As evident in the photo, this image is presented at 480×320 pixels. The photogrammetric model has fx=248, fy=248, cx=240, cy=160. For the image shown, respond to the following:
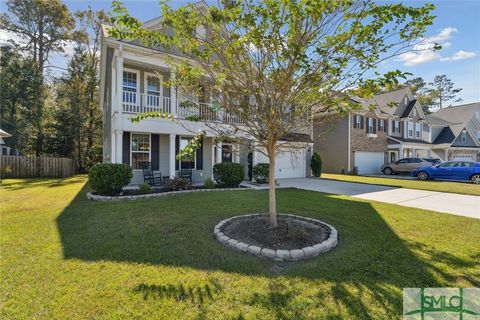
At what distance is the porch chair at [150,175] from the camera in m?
11.6

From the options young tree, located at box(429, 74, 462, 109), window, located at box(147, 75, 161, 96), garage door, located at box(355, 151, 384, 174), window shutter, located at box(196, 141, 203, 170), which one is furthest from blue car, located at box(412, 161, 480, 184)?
young tree, located at box(429, 74, 462, 109)

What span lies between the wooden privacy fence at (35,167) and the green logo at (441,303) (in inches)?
838

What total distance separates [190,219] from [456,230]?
625 cm

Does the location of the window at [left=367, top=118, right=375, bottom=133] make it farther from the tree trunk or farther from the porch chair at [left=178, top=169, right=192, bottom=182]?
the tree trunk

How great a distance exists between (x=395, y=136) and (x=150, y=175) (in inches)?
1030

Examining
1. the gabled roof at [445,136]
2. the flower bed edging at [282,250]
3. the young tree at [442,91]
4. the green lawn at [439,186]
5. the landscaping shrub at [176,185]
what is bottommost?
the flower bed edging at [282,250]

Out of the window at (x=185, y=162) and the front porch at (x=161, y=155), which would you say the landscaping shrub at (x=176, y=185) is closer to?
the front porch at (x=161, y=155)

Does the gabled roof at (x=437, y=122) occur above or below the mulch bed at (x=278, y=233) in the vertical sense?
above

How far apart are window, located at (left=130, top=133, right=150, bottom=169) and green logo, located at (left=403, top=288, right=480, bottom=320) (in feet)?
38.8

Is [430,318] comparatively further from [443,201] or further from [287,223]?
[443,201]

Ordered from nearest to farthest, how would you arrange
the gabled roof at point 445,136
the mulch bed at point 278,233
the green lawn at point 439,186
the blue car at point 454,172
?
the mulch bed at point 278,233 → the green lawn at point 439,186 → the blue car at point 454,172 → the gabled roof at point 445,136

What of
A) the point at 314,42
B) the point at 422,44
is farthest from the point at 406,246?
the point at 314,42

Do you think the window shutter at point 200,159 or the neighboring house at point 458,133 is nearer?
the window shutter at point 200,159

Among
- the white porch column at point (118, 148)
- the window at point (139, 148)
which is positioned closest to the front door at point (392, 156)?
the window at point (139, 148)
